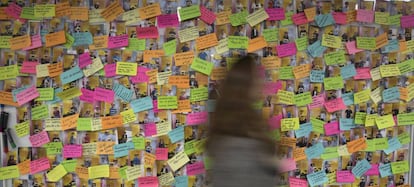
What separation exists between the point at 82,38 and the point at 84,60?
0.09 meters

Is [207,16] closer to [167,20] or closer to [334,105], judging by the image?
[167,20]

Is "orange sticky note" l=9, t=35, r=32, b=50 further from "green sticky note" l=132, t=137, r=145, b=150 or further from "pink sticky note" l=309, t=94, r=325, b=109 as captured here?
"pink sticky note" l=309, t=94, r=325, b=109

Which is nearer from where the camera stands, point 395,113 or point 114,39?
point 114,39

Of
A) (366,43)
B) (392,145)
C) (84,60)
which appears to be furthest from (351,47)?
(84,60)

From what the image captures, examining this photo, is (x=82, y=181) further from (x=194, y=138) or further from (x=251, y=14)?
(x=251, y=14)

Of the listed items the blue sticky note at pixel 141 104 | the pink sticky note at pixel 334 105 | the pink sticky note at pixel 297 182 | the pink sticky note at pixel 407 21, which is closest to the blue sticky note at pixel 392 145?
the pink sticky note at pixel 334 105

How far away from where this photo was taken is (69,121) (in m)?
1.90

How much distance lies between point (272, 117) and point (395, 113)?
569mm

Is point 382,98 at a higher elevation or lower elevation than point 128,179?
higher

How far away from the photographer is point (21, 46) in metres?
1.87

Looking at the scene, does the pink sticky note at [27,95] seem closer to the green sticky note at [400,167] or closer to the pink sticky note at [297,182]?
the pink sticky note at [297,182]

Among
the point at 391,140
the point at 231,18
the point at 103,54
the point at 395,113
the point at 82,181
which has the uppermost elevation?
the point at 231,18

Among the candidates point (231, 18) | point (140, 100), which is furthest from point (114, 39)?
point (231, 18)

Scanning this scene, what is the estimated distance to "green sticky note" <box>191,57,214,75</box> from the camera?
191cm
